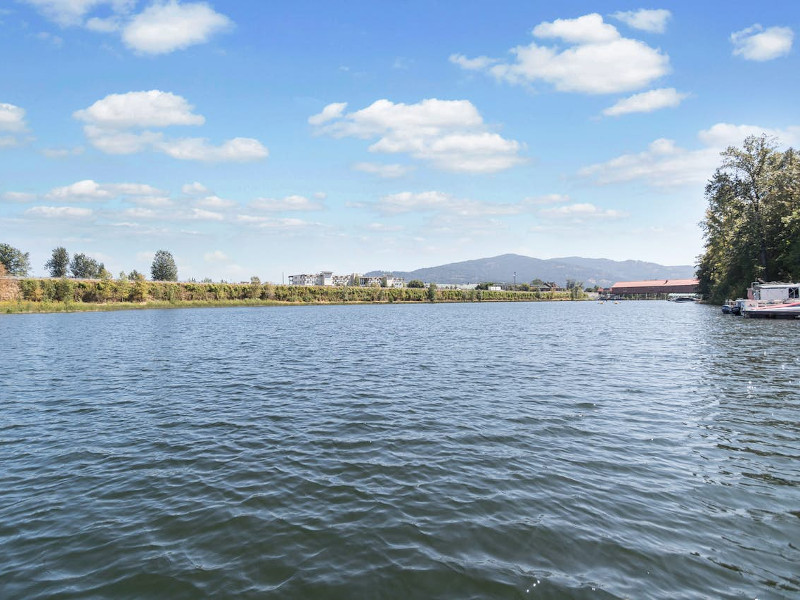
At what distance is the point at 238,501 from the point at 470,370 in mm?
18814

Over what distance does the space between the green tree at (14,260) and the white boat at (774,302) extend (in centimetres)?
22386

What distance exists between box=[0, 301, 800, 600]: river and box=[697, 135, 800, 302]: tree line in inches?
2629

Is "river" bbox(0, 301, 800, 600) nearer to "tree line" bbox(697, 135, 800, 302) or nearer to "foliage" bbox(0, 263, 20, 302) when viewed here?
"tree line" bbox(697, 135, 800, 302)

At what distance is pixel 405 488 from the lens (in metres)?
11.0

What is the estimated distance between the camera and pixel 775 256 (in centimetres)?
8100

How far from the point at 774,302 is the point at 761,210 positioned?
23.1 meters

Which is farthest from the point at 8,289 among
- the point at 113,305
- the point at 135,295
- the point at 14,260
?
the point at 14,260

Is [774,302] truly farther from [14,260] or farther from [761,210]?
[14,260]

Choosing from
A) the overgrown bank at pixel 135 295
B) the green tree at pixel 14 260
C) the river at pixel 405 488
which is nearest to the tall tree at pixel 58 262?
the green tree at pixel 14 260

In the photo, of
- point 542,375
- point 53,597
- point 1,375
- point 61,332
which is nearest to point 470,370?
point 542,375

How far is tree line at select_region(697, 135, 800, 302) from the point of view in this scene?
72938 mm

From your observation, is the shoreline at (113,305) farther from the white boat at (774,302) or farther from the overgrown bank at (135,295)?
the white boat at (774,302)

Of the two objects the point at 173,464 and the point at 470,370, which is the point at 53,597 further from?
the point at 470,370

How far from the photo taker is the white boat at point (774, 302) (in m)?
60.4
